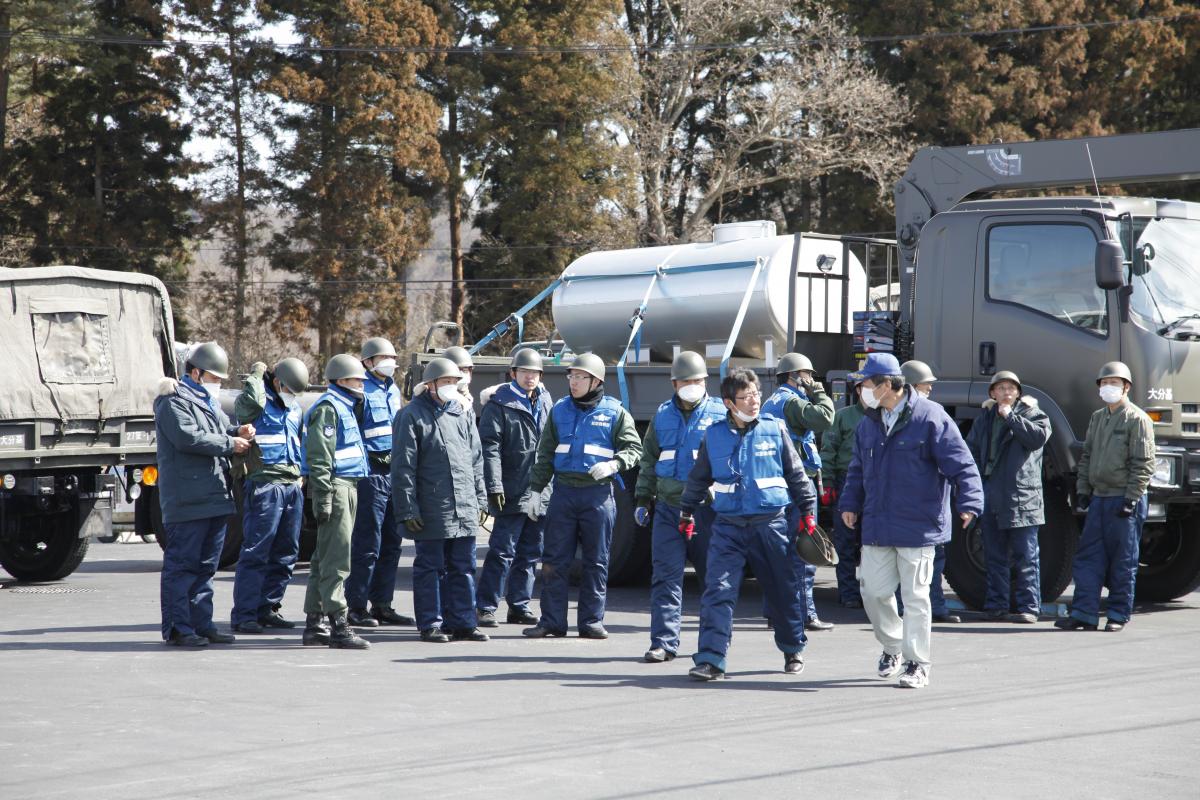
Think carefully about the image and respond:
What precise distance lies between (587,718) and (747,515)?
1.83 metres

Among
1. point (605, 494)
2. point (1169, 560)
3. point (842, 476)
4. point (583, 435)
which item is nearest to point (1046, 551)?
point (1169, 560)

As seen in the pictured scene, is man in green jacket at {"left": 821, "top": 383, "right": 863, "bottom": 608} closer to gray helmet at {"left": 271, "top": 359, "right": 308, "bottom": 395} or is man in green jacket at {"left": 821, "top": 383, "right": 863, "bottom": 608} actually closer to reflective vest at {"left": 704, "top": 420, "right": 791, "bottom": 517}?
reflective vest at {"left": 704, "top": 420, "right": 791, "bottom": 517}

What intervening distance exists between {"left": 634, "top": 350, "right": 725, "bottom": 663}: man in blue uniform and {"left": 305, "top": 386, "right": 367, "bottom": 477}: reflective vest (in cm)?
197

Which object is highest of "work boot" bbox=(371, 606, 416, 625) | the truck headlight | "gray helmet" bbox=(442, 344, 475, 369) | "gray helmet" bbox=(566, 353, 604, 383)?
"gray helmet" bbox=(442, 344, 475, 369)

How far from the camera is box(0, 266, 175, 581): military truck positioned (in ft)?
44.1

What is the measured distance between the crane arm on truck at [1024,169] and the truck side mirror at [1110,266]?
132 centimetres

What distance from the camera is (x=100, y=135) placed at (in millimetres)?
39656

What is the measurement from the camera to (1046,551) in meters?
12.2

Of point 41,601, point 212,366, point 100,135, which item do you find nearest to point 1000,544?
point 212,366

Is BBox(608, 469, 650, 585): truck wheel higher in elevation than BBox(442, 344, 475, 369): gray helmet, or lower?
lower

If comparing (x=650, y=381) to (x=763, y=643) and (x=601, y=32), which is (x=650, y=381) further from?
(x=601, y=32)

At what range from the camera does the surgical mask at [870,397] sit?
9095 mm

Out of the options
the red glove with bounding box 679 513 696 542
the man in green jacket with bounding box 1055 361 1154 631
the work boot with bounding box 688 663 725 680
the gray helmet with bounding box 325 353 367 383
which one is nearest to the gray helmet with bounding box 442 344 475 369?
the gray helmet with bounding box 325 353 367 383

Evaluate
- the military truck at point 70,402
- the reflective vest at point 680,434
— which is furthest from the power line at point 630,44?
the reflective vest at point 680,434
